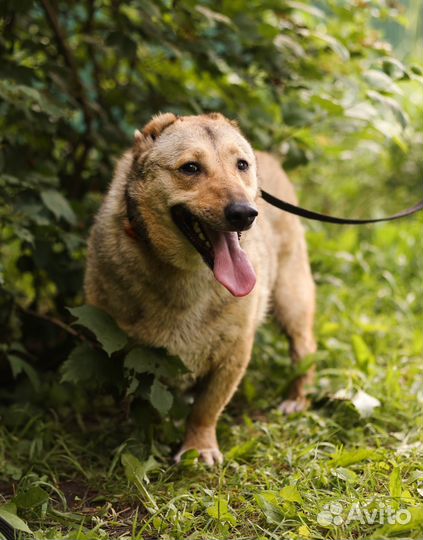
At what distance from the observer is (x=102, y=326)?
349cm

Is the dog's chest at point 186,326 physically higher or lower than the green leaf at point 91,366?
higher

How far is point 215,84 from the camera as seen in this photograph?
494cm

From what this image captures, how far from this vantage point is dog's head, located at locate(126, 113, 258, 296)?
10.4 ft

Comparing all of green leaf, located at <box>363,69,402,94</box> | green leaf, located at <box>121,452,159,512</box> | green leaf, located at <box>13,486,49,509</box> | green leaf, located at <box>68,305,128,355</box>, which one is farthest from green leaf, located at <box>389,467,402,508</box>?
green leaf, located at <box>363,69,402,94</box>

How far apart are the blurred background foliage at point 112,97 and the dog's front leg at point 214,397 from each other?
0.92 metres

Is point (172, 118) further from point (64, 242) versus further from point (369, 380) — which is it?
point (369, 380)

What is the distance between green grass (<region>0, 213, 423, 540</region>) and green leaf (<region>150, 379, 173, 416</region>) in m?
0.29

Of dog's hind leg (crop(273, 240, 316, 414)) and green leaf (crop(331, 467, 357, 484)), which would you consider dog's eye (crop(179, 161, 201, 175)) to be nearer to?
green leaf (crop(331, 467, 357, 484))

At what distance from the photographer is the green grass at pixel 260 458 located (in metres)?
2.94

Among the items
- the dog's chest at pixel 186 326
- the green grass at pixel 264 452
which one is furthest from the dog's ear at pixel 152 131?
the green grass at pixel 264 452

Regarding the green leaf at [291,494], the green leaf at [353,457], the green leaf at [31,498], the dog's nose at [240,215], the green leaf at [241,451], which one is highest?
the dog's nose at [240,215]

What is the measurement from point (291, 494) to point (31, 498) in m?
1.06

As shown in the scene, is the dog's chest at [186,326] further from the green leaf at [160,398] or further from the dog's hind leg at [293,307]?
the dog's hind leg at [293,307]

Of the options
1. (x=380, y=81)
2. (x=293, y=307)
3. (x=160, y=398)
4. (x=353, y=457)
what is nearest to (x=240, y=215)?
(x=160, y=398)
